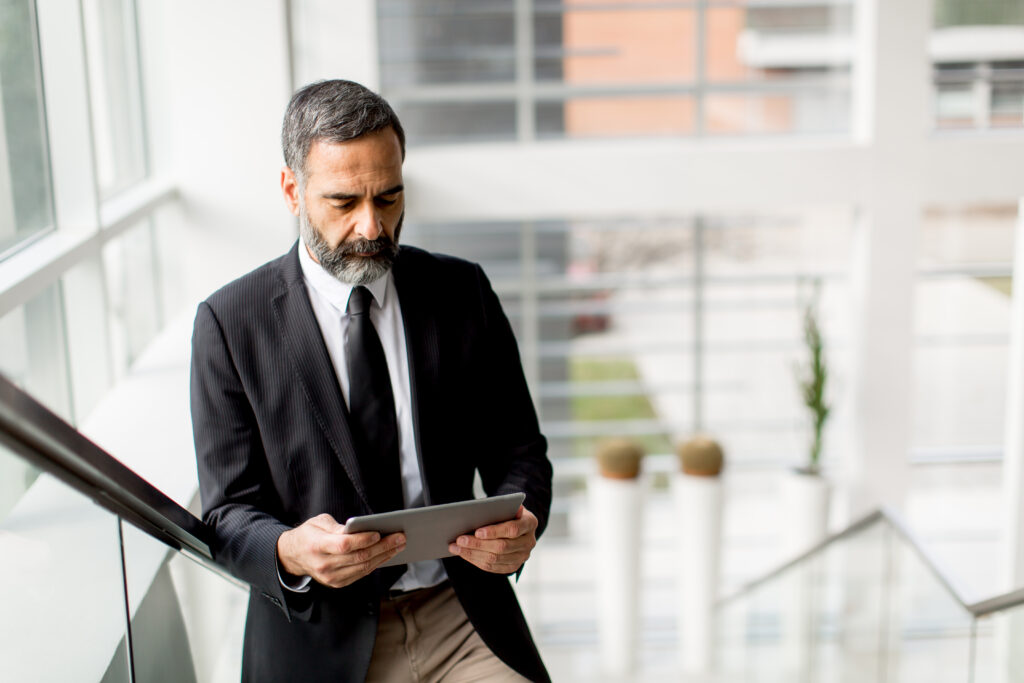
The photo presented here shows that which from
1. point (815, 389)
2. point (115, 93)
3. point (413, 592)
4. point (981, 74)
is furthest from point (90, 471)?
point (981, 74)

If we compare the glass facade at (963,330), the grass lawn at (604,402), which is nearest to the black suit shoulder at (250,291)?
the grass lawn at (604,402)

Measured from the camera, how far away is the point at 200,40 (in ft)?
14.1

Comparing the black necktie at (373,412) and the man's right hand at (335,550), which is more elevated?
the black necktie at (373,412)

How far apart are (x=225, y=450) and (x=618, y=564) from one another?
15.8 ft

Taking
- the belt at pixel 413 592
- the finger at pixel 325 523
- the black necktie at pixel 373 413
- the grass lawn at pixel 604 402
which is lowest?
the grass lawn at pixel 604 402

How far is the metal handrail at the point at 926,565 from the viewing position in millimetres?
2971

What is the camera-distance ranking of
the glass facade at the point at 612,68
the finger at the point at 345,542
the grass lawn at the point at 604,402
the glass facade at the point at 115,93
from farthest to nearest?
the grass lawn at the point at 604,402 → the glass facade at the point at 612,68 → the glass facade at the point at 115,93 → the finger at the point at 345,542

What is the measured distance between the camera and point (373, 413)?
A: 6.16 ft

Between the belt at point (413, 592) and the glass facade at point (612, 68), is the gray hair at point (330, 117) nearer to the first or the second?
the belt at point (413, 592)

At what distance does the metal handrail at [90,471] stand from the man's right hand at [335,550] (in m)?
0.17

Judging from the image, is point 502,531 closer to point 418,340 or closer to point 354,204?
point 418,340

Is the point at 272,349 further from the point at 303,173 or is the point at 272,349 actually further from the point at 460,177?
the point at 460,177

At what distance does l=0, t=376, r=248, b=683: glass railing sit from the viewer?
1217 mm

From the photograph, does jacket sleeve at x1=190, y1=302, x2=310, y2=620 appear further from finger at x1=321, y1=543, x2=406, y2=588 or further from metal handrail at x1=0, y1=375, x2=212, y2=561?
finger at x1=321, y1=543, x2=406, y2=588
